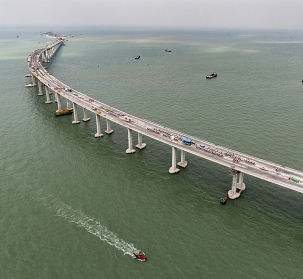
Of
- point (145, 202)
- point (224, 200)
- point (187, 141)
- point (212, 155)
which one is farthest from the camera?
point (187, 141)

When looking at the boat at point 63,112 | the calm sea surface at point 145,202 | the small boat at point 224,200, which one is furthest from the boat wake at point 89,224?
the boat at point 63,112

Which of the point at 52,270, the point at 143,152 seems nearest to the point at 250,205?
the point at 143,152

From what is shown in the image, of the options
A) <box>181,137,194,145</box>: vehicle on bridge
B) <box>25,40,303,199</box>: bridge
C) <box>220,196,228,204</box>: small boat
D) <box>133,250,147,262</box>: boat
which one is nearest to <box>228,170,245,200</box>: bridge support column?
<box>25,40,303,199</box>: bridge

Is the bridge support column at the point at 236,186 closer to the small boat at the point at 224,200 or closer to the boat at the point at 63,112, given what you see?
the small boat at the point at 224,200

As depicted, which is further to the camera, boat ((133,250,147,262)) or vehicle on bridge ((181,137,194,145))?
vehicle on bridge ((181,137,194,145))

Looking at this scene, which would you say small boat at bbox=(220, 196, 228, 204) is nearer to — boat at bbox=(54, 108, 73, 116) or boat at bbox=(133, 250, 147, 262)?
boat at bbox=(133, 250, 147, 262)

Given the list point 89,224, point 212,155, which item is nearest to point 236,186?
point 212,155

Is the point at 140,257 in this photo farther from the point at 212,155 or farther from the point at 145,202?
the point at 212,155
